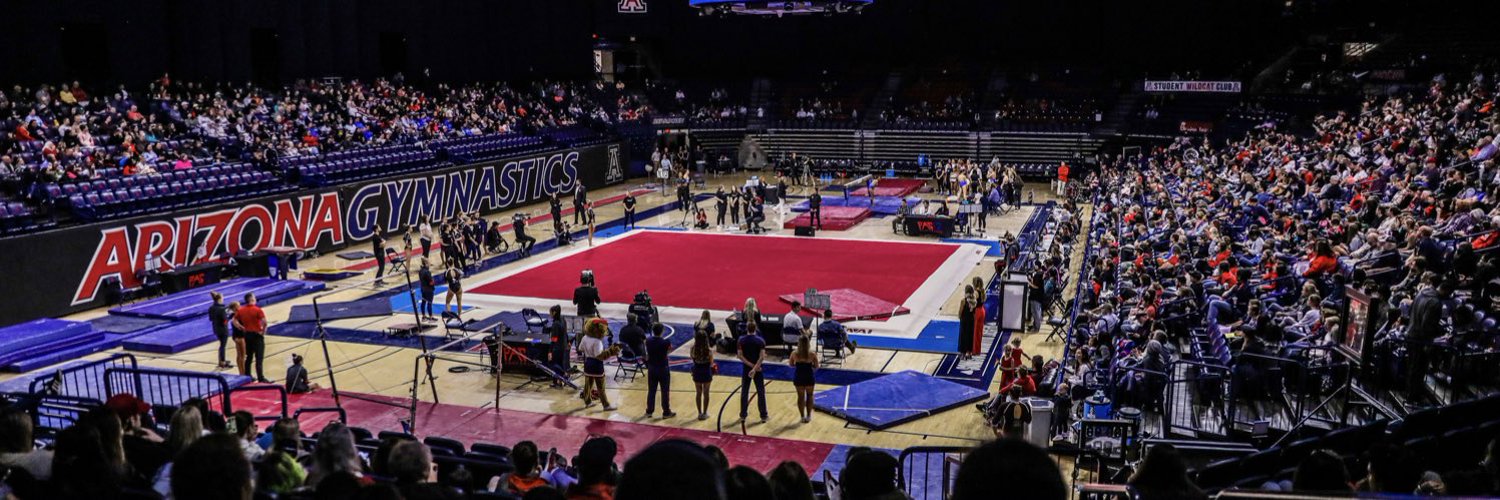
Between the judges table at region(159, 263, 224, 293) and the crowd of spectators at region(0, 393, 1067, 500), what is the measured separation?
16.2 metres

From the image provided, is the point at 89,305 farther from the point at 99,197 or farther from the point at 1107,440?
the point at 1107,440

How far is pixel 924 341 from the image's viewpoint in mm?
19703

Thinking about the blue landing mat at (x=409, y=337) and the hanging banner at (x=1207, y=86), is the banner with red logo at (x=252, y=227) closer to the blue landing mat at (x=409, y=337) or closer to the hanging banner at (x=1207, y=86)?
the blue landing mat at (x=409, y=337)

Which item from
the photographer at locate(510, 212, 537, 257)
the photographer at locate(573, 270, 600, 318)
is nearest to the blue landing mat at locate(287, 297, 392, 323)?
the photographer at locate(573, 270, 600, 318)

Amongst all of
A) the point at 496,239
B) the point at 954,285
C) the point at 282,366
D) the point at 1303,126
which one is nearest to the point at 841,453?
the point at 282,366

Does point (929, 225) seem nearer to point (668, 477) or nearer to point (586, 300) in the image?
point (586, 300)

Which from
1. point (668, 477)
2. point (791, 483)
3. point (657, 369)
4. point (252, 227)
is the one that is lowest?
point (657, 369)

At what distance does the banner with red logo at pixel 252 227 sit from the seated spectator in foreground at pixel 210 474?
21359 millimetres

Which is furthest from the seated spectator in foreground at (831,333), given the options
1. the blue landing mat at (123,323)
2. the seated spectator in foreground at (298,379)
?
the blue landing mat at (123,323)

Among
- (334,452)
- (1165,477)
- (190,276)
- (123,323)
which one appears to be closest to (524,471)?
(334,452)

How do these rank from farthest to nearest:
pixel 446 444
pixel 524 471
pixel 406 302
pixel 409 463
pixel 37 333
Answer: pixel 406 302 < pixel 37 333 < pixel 446 444 < pixel 524 471 < pixel 409 463

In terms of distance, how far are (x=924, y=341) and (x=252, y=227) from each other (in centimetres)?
1685

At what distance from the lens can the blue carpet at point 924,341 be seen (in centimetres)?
1922

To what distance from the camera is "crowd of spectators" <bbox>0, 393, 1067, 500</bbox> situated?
2.31 meters
